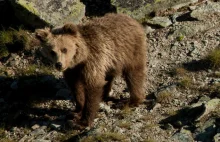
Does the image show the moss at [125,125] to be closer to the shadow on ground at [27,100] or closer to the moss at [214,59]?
the shadow on ground at [27,100]

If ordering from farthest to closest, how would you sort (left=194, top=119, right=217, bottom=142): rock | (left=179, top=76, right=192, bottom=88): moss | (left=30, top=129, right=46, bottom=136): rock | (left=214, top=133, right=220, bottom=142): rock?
(left=179, top=76, right=192, bottom=88): moss, (left=30, top=129, right=46, bottom=136): rock, (left=194, top=119, right=217, bottom=142): rock, (left=214, top=133, right=220, bottom=142): rock

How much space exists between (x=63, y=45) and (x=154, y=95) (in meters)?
2.22

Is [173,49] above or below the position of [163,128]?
above

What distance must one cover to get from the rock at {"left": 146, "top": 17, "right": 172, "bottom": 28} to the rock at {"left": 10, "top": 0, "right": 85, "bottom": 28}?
1627mm

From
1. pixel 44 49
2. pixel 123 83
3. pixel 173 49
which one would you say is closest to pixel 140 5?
pixel 173 49

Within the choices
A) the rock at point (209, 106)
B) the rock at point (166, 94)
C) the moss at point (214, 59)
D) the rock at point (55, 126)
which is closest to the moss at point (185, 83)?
the rock at point (166, 94)

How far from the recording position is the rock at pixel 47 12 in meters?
10.6

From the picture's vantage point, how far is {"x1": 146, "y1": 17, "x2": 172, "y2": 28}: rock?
10742 mm

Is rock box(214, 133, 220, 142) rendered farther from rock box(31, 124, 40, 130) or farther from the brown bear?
rock box(31, 124, 40, 130)

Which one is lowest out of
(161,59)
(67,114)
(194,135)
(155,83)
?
(194,135)

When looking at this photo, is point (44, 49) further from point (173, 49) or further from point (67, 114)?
point (173, 49)

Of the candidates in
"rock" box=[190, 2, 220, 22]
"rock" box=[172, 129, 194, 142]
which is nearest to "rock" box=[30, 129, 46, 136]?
"rock" box=[172, 129, 194, 142]

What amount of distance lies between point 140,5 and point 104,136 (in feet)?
14.6

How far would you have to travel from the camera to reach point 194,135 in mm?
7574
